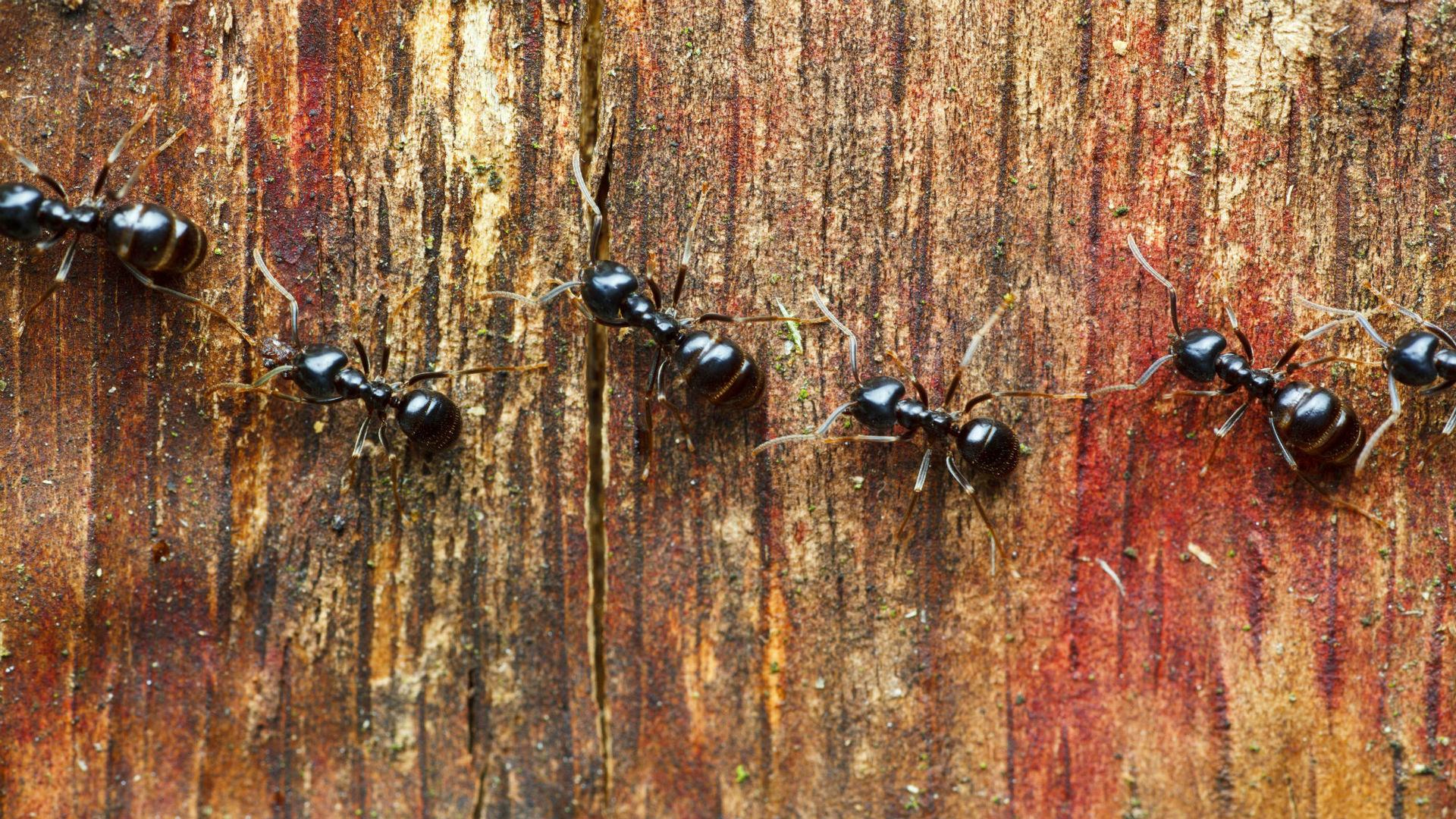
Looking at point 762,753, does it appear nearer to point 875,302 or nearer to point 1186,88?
point 875,302

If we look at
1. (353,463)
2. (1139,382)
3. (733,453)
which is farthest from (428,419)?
(1139,382)

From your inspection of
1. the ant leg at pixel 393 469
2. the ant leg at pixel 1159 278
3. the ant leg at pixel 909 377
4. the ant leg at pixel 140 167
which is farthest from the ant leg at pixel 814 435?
the ant leg at pixel 140 167

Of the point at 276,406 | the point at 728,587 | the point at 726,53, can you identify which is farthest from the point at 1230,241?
the point at 276,406

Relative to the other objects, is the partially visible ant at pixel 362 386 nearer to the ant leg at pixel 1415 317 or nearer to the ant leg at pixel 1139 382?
the ant leg at pixel 1139 382

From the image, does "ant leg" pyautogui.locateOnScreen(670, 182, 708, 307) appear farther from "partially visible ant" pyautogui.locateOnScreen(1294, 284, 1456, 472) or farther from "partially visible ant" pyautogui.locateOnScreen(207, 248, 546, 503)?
"partially visible ant" pyautogui.locateOnScreen(1294, 284, 1456, 472)

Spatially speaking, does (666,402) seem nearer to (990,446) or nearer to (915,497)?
(915,497)

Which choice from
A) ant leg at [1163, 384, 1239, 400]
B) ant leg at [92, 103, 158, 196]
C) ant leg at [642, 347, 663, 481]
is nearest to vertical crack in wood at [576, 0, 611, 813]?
ant leg at [642, 347, 663, 481]
